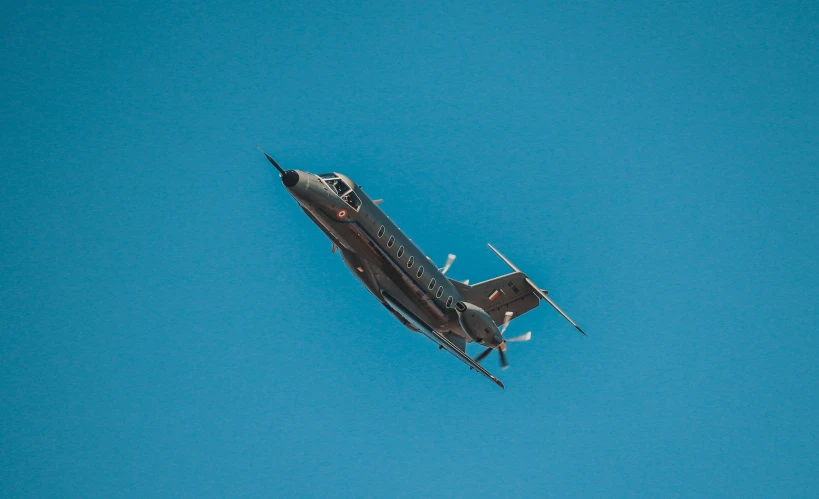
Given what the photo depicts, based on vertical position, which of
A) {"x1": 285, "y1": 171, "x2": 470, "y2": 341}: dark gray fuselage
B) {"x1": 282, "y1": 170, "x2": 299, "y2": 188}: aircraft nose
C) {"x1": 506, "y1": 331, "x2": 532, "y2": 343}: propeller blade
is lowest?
{"x1": 282, "y1": 170, "x2": 299, "y2": 188}: aircraft nose

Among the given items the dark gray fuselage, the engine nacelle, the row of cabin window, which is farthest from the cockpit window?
the engine nacelle

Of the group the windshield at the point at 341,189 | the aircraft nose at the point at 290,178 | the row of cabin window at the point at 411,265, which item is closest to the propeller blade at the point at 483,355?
the row of cabin window at the point at 411,265

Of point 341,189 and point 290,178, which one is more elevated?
point 341,189

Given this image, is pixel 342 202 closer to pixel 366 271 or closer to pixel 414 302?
pixel 366 271

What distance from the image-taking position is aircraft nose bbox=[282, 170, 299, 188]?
50156 millimetres

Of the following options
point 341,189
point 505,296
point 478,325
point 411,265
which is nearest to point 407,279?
point 411,265

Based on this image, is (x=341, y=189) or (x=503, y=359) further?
(x=503, y=359)

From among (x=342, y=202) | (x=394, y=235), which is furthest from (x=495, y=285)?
(x=342, y=202)

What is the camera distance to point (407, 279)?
56.1 meters

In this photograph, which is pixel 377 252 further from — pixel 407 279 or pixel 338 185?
pixel 338 185

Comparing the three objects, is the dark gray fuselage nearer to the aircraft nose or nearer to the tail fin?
the aircraft nose

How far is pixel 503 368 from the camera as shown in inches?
2267

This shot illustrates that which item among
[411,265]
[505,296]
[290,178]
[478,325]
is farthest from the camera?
[505,296]

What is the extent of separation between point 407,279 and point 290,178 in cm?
1055
